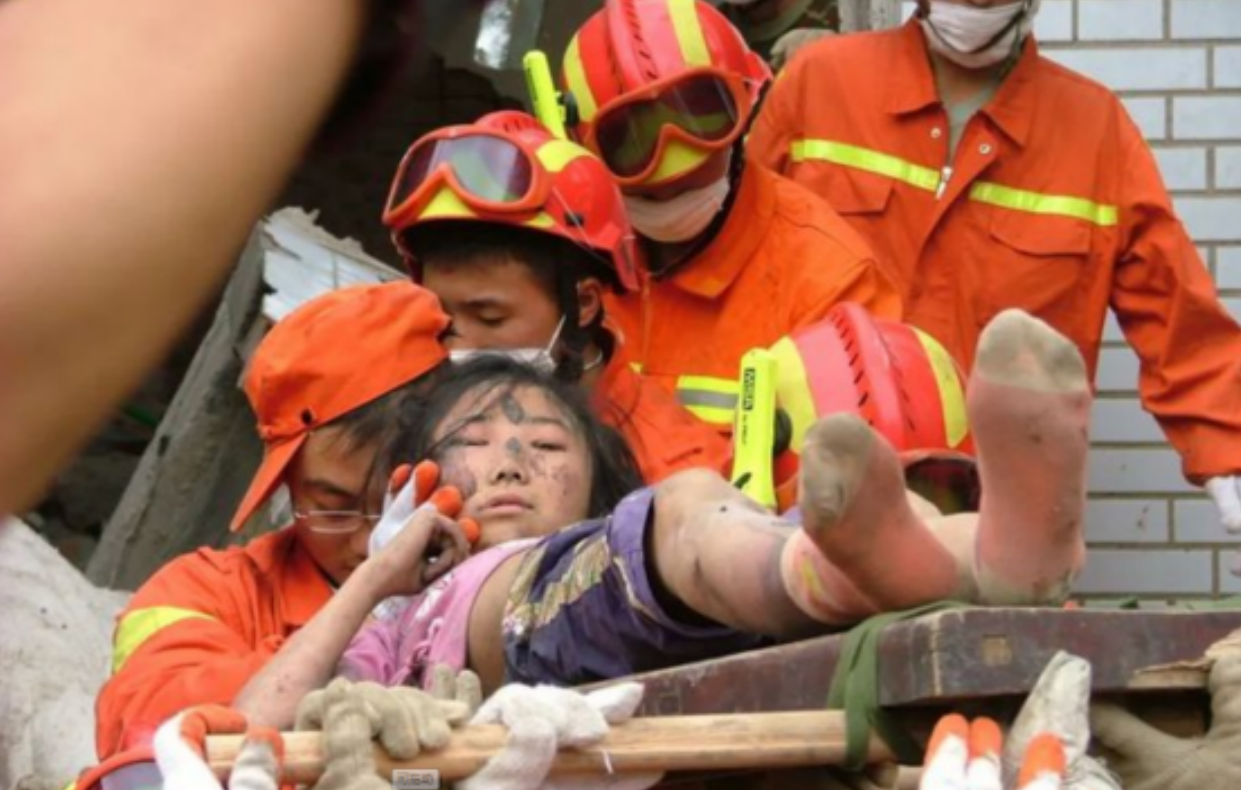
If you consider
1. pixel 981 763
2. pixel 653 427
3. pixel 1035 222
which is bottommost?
pixel 653 427

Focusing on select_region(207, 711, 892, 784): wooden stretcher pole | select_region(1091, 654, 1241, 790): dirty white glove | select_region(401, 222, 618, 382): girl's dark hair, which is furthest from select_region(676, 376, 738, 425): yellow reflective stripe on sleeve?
select_region(1091, 654, 1241, 790): dirty white glove

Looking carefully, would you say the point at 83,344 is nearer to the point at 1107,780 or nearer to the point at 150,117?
the point at 150,117

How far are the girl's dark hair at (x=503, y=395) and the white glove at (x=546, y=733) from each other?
52.3 inches

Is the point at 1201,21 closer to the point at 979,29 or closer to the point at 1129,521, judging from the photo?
the point at 979,29

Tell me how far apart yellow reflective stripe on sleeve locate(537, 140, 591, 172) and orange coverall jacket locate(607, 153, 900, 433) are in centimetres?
29

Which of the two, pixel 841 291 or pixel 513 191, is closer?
pixel 513 191

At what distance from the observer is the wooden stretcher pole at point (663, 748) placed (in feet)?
7.58


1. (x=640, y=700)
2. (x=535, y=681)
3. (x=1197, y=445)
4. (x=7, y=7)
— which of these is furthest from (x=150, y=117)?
(x=1197, y=445)

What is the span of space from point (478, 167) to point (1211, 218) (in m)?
2.12

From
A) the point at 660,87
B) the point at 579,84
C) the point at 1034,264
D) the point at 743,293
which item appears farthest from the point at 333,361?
the point at 1034,264

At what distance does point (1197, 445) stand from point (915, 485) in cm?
215

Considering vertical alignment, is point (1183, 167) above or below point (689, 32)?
below

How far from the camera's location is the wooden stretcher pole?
2311 mm

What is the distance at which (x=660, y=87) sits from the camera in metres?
5.11
